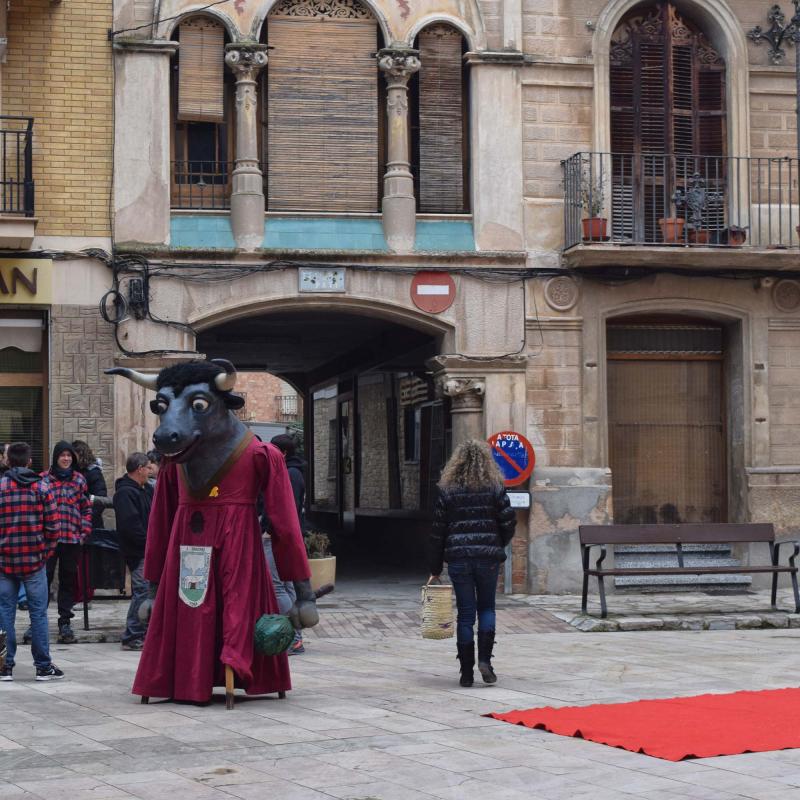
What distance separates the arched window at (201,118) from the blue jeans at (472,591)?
346 inches

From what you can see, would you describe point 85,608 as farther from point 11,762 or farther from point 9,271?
point 11,762

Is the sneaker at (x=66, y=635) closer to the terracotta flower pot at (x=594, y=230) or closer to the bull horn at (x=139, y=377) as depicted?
the bull horn at (x=139, y=377)

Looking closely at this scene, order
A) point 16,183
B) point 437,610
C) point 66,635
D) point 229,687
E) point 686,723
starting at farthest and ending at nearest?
point 16,183 < point 66,635 < point 437,610 < point 229,687 < point 686,723

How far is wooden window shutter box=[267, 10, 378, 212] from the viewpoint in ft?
61.6

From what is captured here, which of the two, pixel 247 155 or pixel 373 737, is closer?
pixel 373 737

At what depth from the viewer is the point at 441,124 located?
63.3 feet

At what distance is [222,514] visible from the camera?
399 inches

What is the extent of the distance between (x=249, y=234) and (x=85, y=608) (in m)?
5.64

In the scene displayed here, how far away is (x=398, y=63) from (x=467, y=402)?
169 inches

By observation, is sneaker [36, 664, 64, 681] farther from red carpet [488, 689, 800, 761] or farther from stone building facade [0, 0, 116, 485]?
stone building facade [0, 0, 116, 485]

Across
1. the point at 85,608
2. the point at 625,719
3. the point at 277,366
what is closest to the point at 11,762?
the point at 625,719

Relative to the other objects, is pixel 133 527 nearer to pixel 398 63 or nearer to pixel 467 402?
pixel 467 402

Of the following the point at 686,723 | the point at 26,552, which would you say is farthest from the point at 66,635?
the point at 686,723

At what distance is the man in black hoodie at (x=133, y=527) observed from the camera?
1338cm
